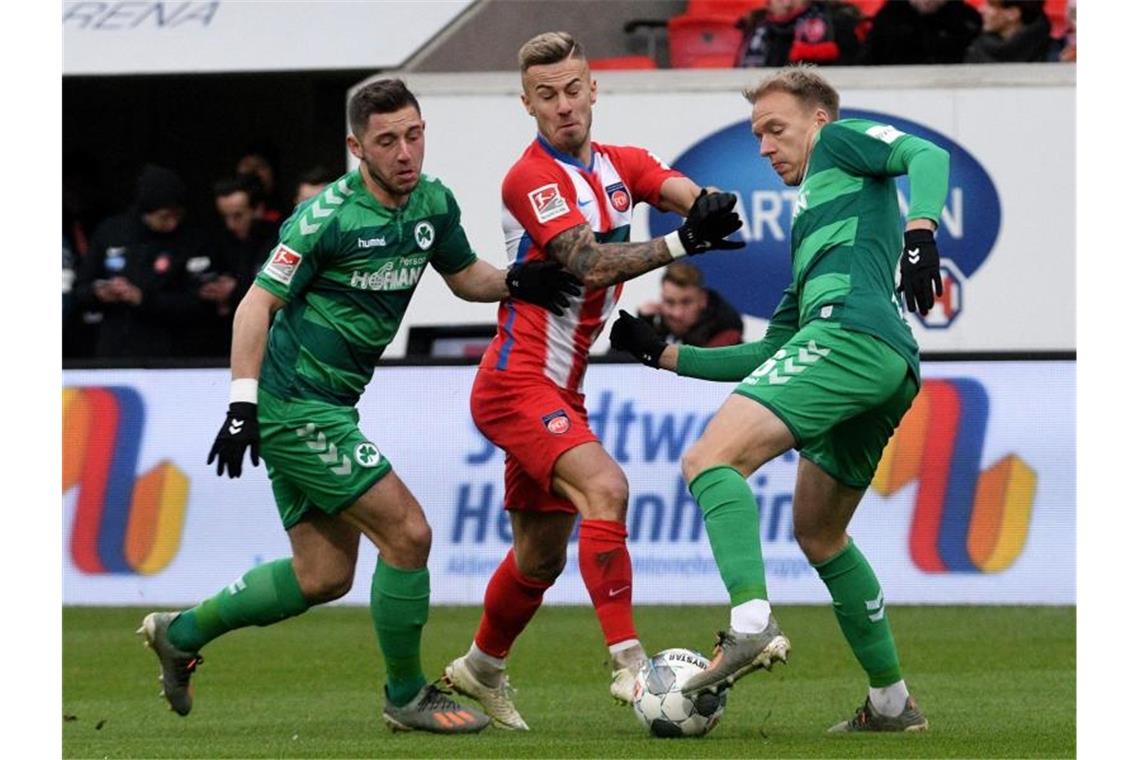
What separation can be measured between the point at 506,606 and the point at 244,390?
1.40 metres

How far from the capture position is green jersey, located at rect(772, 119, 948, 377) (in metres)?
7.59

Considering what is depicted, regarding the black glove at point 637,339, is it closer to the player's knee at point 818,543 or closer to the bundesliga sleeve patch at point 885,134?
the player's knee at point 818,543

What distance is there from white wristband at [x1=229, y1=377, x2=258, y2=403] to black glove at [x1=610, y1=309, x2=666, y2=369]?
4.47 ft

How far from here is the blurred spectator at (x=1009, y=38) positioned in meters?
16.8

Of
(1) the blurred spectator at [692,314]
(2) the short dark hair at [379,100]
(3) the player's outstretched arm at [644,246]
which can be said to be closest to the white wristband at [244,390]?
(2) the short dark hair at [379,100]

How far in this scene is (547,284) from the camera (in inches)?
329

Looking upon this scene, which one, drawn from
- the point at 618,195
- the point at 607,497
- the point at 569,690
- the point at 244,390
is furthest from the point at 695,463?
the point at 569,690

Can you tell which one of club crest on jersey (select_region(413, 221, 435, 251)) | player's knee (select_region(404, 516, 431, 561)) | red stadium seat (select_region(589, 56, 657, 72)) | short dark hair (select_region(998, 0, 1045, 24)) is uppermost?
short dark hair (select_region(998, 0, 1045, 24))

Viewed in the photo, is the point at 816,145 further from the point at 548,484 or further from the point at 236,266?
the point at 236,266

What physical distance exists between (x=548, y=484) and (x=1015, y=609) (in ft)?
19.3

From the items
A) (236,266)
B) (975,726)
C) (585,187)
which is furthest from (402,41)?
(975,726)

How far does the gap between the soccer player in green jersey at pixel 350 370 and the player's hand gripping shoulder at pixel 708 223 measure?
1.89 feet

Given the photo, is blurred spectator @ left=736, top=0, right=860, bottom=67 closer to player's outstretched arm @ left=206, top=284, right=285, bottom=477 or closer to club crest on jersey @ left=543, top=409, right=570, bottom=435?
club crest on jersey @ left=543, top=409, right=570, bottom=435

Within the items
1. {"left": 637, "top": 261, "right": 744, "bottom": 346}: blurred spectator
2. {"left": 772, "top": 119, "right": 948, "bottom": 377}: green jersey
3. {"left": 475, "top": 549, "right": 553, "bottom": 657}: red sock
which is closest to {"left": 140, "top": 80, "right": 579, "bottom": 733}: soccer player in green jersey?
{"left": 475, "top": 549, "right": 553, "bottom": 657}: red sock
